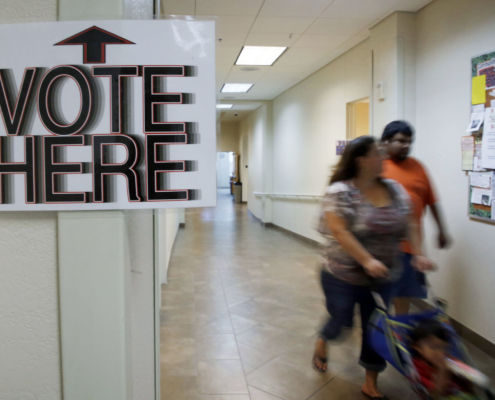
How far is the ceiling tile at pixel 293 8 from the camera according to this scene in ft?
13.8

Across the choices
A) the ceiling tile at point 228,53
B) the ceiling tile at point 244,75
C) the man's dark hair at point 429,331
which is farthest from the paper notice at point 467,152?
the ceiling tile at point 244,75

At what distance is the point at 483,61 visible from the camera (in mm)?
3146

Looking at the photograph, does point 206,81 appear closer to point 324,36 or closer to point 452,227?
point 452,227

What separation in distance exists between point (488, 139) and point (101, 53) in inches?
114

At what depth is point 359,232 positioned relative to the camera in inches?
79.7

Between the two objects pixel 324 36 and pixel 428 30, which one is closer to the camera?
pixel 428 30

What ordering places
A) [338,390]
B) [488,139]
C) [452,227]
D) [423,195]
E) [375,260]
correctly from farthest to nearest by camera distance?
[452,227] → [488,139] → [423,195] → [338,390] → [375,260]

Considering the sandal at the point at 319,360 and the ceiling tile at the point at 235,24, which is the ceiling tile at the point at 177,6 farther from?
the sandal at the point at 319,360

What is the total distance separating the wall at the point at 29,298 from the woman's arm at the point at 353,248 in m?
1.30

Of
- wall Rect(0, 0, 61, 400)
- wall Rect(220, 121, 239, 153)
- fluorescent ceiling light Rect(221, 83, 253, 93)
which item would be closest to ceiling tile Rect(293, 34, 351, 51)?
fluorescent ceiling light Rect(221, 83, 253, 93)

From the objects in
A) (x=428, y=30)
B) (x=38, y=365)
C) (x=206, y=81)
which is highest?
(x=428, y=30)

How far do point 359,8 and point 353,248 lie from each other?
3.31 metres

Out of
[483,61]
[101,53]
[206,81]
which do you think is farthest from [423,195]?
[101,53]

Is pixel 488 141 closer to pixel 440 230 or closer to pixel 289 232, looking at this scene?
pixel 440 230
